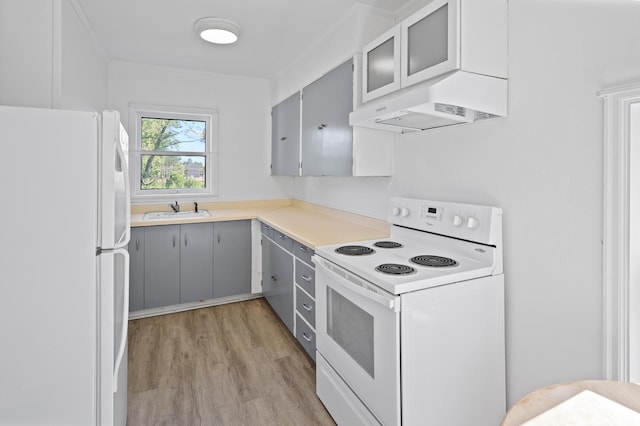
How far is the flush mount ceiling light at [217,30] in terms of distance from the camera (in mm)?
2502

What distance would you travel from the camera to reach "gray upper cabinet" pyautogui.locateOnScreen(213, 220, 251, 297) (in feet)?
11.1

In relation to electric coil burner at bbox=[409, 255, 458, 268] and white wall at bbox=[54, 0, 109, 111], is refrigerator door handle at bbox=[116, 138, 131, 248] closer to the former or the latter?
white wall at bbox=[54, 0, 109, 111]

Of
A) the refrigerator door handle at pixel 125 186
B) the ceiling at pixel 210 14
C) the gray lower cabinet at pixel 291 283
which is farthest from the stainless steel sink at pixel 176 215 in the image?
the refrigerator door handle at pixel 125 186

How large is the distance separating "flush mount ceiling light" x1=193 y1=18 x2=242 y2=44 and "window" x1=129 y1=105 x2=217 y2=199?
1157mm

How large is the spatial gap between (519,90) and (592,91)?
0.31 m

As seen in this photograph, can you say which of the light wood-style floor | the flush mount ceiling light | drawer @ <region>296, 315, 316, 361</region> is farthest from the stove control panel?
the flush mount ceiling light

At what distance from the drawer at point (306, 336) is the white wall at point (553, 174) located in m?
1.16

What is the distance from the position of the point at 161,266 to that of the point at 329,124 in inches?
79.5

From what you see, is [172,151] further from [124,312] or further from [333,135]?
[124,312]

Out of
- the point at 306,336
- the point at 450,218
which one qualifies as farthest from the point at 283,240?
the point at 450,218

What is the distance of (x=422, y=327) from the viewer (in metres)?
1.36

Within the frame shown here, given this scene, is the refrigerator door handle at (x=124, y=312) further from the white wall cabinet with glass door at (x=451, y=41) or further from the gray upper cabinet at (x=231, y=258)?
the gray upper cabinet at (x=231, y=258)

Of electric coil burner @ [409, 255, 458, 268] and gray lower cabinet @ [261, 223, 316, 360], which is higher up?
electric coil burner @ [409, 255, 458, 268]

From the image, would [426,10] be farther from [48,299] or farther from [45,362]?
[45,362]
